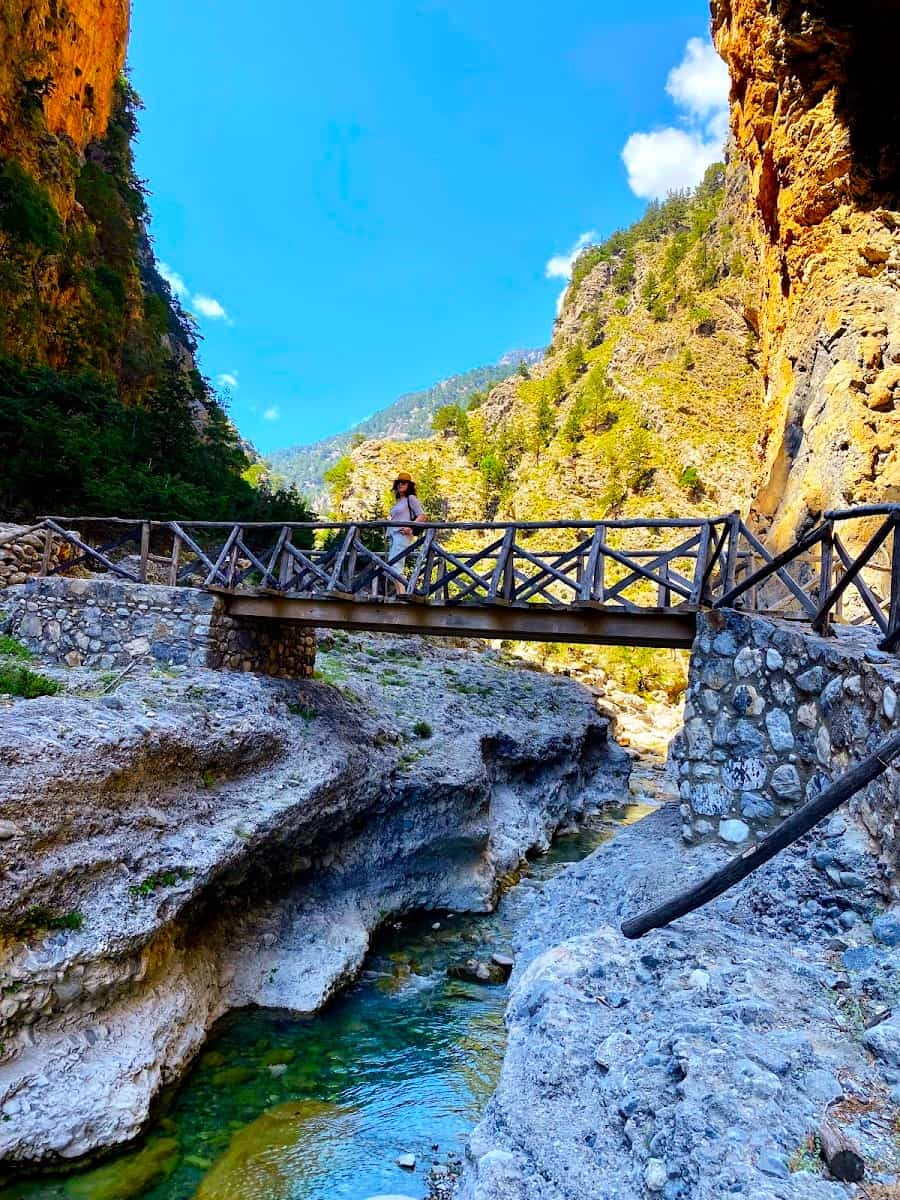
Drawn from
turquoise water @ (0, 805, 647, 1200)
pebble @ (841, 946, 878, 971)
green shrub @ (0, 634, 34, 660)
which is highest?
green shrub @ (0, 634, 34, 660)

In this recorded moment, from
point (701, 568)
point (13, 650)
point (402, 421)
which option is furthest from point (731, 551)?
point (402, 421)

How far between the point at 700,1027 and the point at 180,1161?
17.0 ft

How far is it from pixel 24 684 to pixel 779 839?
9.13m

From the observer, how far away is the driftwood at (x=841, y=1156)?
8.45 ft

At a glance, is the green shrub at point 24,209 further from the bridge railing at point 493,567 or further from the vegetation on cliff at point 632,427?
the vegetation on cliff at point 632,427

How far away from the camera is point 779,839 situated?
3.97 m

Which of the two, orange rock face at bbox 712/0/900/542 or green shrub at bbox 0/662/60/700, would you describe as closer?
green shrub at bbox 0/662/60/700

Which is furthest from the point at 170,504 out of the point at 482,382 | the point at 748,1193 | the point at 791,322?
the point at 482,382

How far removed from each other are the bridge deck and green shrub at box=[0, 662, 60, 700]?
2804 millimetres

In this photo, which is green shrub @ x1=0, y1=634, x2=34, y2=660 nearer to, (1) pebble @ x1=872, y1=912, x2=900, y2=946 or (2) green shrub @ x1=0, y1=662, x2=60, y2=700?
(2) green shrub @ x1=0, y1=662, x2=60, y2=700

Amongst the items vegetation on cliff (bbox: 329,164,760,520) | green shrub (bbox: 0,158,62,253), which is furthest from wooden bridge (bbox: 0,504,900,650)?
vegetation on cliff (bbox: 329,164,760,520)

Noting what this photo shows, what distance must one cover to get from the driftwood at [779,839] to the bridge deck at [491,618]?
394 cm

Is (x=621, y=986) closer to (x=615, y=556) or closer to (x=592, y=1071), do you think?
(x=592, y=1071)

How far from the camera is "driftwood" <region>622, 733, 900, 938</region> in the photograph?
3562 millimetres
